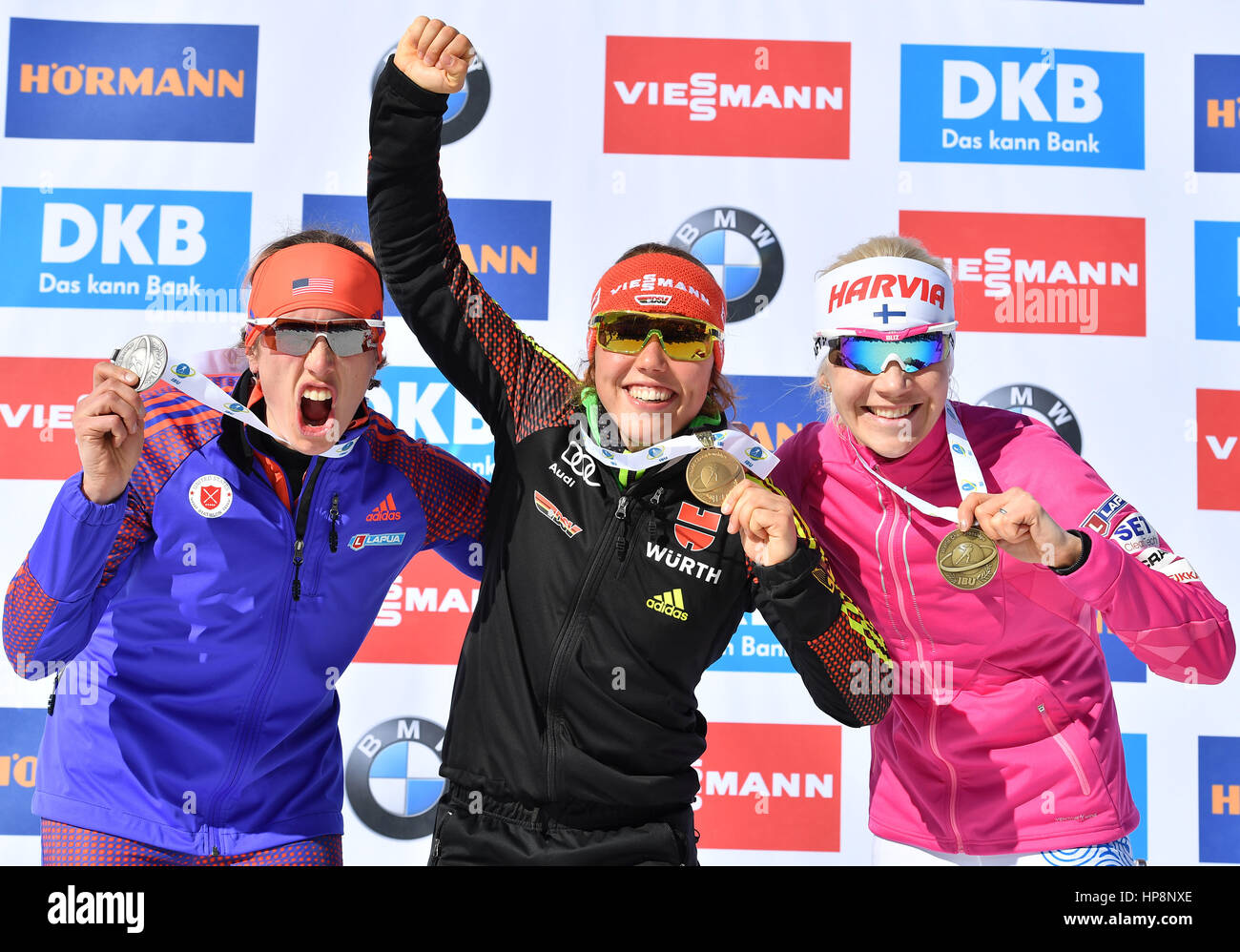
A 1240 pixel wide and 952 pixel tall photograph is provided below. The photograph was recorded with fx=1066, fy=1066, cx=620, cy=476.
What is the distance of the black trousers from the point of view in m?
1.82

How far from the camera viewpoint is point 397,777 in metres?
3.50

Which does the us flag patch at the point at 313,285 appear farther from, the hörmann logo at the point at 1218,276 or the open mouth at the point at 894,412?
the hörmann logo at the point at 1218,276

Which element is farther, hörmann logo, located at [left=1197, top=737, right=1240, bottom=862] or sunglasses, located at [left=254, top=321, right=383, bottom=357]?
hörmann logo, located at [left=1197, top=737, right=1240, bottom=862]

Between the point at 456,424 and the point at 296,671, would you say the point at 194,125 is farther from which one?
the point at 296,671

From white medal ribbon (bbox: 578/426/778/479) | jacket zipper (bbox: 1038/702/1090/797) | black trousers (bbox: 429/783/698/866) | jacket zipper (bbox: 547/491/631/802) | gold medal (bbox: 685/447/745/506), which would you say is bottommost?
black trousers (bbox: 429/783/698/866)

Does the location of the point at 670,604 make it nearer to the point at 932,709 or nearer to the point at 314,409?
the point at 932,709

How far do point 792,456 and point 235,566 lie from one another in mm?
1177

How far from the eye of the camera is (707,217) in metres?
3.48

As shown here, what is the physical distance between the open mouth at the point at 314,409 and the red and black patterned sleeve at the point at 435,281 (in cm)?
23

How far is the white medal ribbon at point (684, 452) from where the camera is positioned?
1.95 m

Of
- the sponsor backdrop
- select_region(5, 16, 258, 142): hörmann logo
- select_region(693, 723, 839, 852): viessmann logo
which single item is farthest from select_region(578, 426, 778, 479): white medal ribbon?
select_region(5, 16, 258, 142): hörmann logo

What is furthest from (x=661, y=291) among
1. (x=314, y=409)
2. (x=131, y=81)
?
(x=131, y=81)

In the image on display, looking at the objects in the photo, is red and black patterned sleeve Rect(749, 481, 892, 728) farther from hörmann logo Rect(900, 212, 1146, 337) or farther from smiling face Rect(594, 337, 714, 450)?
hörmann logo Rect(900, 212, 1146, 337)
